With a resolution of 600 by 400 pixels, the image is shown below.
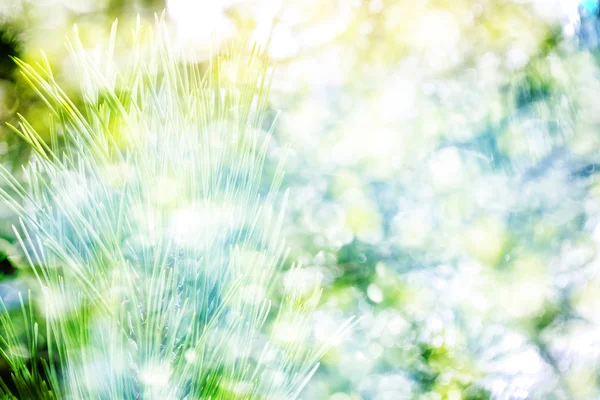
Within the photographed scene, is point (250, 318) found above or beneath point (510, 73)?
beneath

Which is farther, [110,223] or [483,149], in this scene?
[483,149]

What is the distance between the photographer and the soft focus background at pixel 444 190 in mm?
870

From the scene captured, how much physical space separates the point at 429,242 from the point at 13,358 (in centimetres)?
74

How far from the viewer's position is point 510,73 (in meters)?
0.89

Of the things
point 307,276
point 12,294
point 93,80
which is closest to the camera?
point 93,80

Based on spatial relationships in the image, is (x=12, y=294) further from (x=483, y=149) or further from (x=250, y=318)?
(x=483, y=149)

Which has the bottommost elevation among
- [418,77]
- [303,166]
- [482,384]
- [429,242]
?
[482,384]

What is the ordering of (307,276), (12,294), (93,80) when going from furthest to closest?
1. (307,276)
2. (12,294)
3. (93,80)

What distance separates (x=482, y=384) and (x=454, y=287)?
187mm

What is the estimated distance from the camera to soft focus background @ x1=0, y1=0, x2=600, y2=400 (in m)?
0.87

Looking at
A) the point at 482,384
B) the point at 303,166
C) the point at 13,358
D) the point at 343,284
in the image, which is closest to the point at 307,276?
the point at 343,284

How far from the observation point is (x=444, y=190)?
0.91 meters

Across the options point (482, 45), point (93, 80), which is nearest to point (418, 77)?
point (482, 45)

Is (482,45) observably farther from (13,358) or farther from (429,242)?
(13,358)
